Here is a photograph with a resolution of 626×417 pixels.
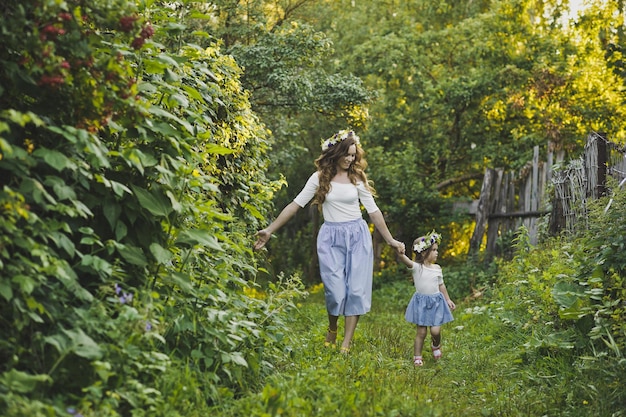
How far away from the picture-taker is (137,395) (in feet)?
11.0

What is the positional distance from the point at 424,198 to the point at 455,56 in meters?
3.66

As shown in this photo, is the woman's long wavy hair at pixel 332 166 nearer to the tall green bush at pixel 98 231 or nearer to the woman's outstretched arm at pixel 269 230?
the woman's outstretched arm at pixel 269 230

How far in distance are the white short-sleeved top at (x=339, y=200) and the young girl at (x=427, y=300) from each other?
0.62 metres

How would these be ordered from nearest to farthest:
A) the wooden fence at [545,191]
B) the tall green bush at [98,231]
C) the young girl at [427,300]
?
the tall green bush at [98,231] → the young girl at [427,300] → the wooden fence at [545,191]

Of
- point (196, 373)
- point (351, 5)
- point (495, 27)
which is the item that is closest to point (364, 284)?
point (196, 373)

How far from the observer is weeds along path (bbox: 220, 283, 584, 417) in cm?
389

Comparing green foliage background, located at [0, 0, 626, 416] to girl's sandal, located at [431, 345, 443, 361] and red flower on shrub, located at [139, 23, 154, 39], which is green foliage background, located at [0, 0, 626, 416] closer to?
red flower on shrub, located at [139, 23, 154, 39]

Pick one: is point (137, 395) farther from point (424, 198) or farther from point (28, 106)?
point (424, 198)

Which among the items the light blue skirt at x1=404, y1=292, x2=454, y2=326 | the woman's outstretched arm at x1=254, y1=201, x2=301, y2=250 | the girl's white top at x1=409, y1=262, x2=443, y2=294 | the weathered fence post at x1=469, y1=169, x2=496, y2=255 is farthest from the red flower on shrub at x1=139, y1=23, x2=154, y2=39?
the weathered fence post at x1=469, y1=169, x2=496, y2=255

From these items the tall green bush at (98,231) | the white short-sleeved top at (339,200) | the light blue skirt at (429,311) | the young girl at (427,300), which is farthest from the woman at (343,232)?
the tall green bush at (98,231)

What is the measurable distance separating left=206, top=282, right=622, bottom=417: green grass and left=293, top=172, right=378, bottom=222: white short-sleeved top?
1.11 metres

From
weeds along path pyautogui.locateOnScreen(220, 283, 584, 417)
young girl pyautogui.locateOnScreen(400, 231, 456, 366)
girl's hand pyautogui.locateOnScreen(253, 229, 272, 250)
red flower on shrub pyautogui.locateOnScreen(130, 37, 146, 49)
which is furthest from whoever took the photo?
young girl pyautogui.locateOnScreen(400, 231, 456, 366)

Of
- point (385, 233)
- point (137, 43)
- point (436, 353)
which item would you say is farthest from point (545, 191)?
point (137, 43)

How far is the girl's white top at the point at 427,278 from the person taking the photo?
720 centimetres
